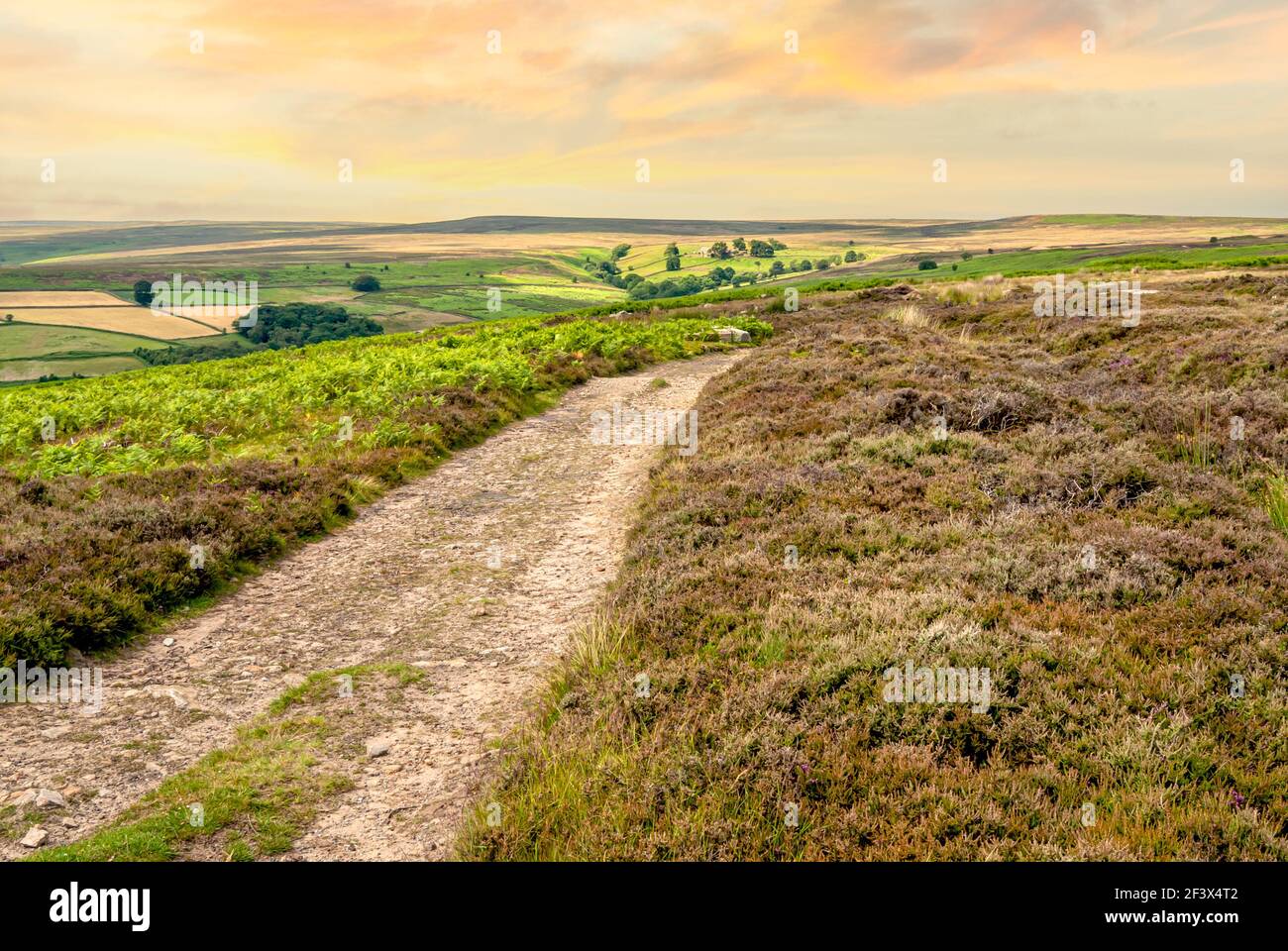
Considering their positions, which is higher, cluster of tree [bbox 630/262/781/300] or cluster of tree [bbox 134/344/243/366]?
cluster of tree [bbox 630/262/781/300]

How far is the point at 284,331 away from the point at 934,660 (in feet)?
296

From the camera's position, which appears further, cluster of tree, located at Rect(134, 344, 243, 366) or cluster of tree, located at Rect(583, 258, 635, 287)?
cluster of tree, located at Rect(583, 258, 635, 287)

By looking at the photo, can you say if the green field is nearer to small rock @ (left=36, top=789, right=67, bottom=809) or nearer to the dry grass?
small rock @ (left=36, top=789, right=67, bottom=809)

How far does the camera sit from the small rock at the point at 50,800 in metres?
5.90

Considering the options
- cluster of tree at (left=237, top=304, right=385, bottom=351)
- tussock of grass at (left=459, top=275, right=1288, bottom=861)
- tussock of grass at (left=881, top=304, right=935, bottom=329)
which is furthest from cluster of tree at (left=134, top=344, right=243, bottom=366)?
tussock of grass at (left=459, top=275, right=1288, bottom=861)

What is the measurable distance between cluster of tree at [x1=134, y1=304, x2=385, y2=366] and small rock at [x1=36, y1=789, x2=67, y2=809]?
221 feet

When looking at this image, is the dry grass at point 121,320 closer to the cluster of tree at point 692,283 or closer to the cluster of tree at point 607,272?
the cluster of tree at point 692,283

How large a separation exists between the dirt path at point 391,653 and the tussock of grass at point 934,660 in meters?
0.77

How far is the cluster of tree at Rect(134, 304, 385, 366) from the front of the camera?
7244cm

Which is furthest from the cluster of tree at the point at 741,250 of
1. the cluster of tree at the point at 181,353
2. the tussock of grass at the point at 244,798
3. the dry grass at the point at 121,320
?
the tussock of grass at the point at 244,798

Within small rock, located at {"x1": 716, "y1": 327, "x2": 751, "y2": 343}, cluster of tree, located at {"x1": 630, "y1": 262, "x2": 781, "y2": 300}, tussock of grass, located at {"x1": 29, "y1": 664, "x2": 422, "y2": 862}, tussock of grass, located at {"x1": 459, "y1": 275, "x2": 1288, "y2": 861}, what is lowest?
tussock of grass, located at {"x1": 29, "y1": 664, "x2": 422, "y2": 862}

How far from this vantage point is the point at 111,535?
1050cm

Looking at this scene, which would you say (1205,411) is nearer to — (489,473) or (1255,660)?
(1255,660)

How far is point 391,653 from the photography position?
879 centimetres
